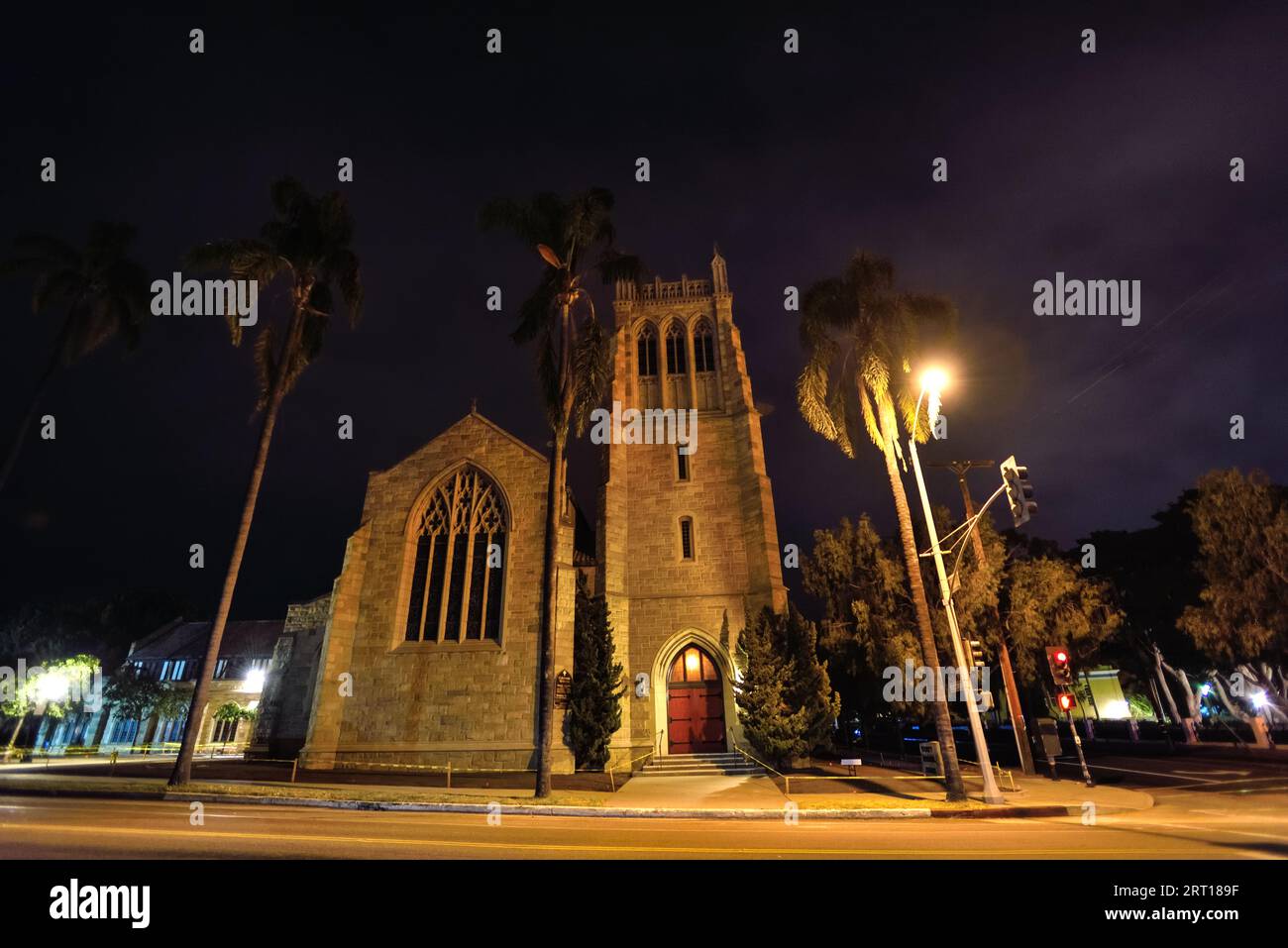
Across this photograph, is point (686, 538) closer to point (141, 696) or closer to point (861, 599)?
point (861, 599)

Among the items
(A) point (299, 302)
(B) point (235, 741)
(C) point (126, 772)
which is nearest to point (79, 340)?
(A) point (299, 302)

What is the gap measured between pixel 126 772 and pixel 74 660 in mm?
25149

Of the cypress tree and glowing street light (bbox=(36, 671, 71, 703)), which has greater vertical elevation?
the cypress tree

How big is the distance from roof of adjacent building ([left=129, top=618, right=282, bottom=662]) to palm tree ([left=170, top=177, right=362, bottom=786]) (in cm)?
3518

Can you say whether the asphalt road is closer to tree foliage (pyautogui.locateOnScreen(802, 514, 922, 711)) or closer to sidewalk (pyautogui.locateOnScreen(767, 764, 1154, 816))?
sidewalk (pyautogui.locateOnScreen(767, 764, 1154, 816))

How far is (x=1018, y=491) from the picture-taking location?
12.2 m

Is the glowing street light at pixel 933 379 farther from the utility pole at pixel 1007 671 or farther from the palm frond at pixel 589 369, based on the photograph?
the palm frond at pixel 589 369

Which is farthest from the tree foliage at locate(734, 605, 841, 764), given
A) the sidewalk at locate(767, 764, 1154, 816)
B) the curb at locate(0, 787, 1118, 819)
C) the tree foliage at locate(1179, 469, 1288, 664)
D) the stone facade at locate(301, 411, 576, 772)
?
the tree foliage at locate(1179, 469, 1288, 664)

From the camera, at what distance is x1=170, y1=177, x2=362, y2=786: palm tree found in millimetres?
18484

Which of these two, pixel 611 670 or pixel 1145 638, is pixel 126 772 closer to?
pixel 611 670

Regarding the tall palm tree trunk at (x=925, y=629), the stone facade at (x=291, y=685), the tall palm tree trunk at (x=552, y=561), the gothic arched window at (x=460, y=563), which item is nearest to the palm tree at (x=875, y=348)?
the tall palm tree trunk at (x=925, y=629)

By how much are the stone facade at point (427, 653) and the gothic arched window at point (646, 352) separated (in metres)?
8.45

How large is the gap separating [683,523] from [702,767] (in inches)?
390

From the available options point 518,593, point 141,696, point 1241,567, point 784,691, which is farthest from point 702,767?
point 141,696
